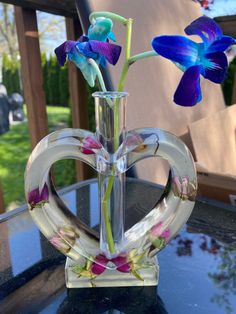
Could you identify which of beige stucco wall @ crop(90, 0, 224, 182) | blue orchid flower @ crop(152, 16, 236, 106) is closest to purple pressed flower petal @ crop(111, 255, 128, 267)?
blue orchid flower @ crop(152, 16, 236, 106)

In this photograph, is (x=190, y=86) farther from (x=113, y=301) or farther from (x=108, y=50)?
(x=113, y=301)

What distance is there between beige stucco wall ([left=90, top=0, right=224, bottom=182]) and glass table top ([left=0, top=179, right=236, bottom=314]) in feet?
1.17

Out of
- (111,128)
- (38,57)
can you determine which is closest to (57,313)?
(111,128)

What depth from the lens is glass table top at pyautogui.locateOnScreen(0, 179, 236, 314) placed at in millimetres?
470

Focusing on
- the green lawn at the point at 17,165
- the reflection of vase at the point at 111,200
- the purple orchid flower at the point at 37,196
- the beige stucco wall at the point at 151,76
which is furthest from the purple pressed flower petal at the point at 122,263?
the green lawn at the point at 17,165

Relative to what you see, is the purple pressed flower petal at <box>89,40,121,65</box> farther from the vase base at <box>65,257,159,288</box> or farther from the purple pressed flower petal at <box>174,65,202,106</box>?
the vase base at <box>65,257,159,288</box>

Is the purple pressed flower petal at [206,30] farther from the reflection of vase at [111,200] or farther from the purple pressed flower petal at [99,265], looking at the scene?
the purple pressed flower petal at [99,265]

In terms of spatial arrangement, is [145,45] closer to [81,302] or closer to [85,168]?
[85,168]

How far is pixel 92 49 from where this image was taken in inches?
14.1


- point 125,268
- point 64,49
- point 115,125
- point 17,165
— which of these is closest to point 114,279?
point 125,268

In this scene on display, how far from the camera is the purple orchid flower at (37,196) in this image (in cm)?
46

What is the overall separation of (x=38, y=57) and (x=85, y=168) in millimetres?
609

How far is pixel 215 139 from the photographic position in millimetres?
1074

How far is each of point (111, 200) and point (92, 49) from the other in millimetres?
226
